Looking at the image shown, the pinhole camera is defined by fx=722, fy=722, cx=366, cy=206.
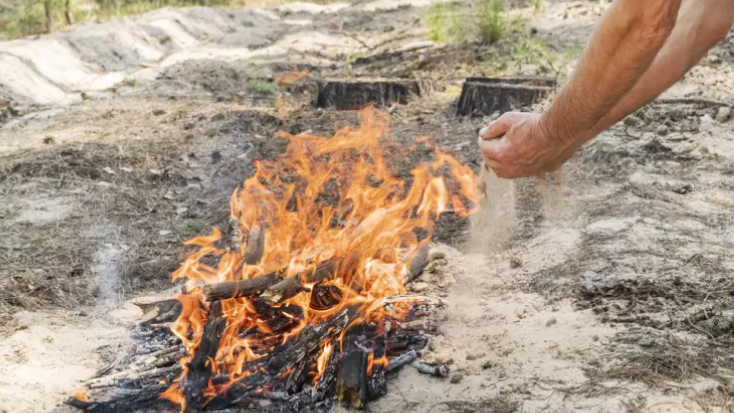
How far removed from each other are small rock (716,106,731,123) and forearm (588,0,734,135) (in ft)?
10.0

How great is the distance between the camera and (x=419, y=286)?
389cm

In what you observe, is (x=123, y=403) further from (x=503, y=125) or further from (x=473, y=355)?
(x=503, y=125)

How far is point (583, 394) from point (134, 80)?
25.5 feet

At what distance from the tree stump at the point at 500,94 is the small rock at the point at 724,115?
141cm

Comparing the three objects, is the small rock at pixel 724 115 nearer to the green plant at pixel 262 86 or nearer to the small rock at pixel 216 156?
the small rock at pixel 216 156

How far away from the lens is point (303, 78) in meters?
9.37

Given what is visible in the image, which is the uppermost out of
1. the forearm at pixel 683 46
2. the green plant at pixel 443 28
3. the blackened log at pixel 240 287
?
the forearm at pixel 683 46

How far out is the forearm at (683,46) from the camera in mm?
2574

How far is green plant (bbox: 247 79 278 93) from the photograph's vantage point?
8656 mm

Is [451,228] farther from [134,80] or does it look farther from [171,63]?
[171,63]

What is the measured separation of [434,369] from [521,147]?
0.98 meters

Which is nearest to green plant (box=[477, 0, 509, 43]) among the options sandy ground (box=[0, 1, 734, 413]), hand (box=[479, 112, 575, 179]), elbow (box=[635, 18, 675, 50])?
sandy ground (box=[0, 1, 734, 413])

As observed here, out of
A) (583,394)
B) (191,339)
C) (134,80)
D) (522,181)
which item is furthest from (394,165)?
(134,80)

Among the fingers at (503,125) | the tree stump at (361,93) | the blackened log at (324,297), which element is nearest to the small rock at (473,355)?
the blackened log at (324,297)
